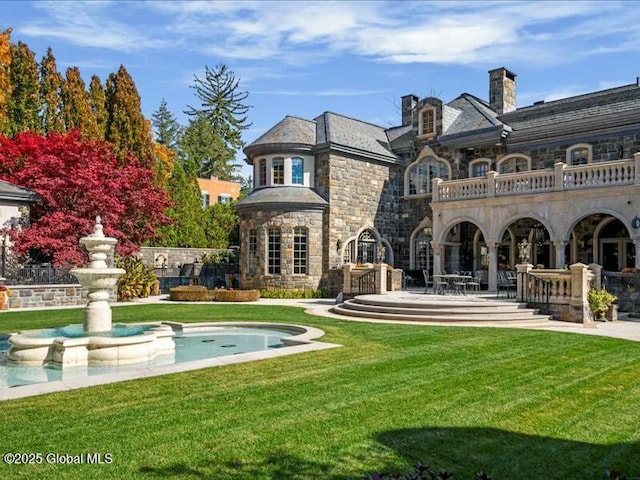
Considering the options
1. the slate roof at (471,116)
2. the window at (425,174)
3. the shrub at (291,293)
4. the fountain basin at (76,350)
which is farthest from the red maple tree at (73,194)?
the slate roof at (471,116)

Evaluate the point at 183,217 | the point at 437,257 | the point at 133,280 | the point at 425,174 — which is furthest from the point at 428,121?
the point at 183,217

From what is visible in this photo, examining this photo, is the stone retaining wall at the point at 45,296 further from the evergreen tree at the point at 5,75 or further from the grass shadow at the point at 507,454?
the grass shadow at the point at 507,454

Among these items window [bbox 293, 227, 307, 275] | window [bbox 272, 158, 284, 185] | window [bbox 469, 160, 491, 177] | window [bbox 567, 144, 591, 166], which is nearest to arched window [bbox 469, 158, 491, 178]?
window [bbox 469, 160, 491, 177]

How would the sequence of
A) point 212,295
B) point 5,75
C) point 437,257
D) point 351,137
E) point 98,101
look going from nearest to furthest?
1. point 212,295
2. point 437,257
3. point 351,137
4. point 5,75
5. point 98,101

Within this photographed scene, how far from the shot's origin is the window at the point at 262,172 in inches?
1014

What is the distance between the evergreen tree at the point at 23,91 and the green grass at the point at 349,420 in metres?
27.7

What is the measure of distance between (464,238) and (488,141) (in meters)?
4.54

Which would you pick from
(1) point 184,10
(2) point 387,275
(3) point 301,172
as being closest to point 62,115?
(3) point 301,172

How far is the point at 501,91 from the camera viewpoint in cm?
2683

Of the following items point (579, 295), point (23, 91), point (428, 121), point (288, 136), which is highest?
point (23, 91)

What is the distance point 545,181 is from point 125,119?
79.9ft

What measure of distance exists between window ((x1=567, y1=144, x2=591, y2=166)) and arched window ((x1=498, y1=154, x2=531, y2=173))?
69.7 inches

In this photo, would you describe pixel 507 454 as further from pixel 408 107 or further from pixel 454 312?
pixel 408 107

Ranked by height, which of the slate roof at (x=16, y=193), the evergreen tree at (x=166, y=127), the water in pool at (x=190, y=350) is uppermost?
the evergreen tree at (x=166, y=127)
